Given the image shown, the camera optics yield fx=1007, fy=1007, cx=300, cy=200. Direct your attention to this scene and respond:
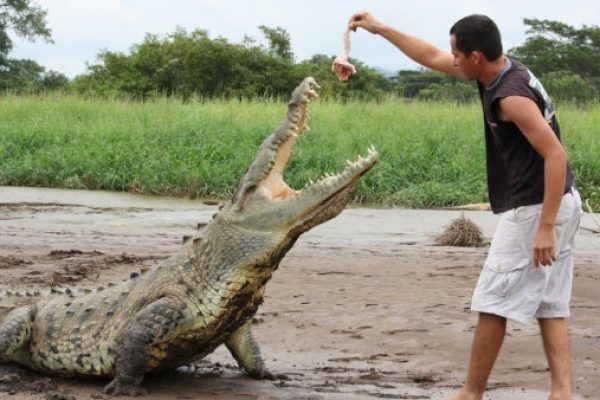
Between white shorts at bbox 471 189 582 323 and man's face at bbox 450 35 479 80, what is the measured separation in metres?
0.56

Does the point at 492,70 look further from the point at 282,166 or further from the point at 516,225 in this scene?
the point at 282,166

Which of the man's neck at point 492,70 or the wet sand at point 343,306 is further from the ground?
the man's neck at point 492,70

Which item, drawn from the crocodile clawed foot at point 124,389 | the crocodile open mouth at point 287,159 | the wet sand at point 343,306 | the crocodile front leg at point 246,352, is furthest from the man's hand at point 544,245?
the crocodile clawed foot at point 124,389

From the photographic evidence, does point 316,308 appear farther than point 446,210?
No

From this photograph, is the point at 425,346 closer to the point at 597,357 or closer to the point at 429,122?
the point at 597,357

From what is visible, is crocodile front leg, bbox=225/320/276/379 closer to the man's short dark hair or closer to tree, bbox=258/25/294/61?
the man's short dark hair

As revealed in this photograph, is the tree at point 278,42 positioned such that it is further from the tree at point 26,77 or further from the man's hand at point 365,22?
the man's hand at point 365,22

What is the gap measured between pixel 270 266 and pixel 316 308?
1958mm

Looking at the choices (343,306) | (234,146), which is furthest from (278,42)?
(343,306)

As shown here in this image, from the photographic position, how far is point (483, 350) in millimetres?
3922

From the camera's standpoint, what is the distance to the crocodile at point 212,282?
424 centimetres

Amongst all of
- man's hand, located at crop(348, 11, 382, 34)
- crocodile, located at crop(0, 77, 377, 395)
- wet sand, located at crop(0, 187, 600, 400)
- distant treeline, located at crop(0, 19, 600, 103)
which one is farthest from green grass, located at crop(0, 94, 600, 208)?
crocodile, located at crop(0, 77, 377, 395)

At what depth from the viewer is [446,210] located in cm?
1276

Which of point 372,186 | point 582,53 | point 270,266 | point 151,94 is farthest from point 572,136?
point 582,53
